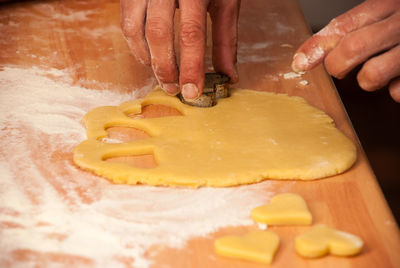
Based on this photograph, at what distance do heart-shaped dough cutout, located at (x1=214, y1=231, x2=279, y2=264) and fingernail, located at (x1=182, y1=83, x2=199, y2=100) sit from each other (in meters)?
0.53

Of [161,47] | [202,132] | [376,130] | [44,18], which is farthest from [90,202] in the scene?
[376,130]

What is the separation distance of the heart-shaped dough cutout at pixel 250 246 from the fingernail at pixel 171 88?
1.97 feet

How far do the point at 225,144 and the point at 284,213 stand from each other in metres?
0.32

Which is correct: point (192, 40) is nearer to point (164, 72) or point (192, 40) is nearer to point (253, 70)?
point (164, 72)

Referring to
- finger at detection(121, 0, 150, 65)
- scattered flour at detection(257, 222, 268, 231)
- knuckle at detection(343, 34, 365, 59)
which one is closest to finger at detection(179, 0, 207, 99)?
finger at detection(121, 0, 150, 65)

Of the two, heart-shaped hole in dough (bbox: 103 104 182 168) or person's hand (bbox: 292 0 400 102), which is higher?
person's hand (bbox: 292 0 400 102)

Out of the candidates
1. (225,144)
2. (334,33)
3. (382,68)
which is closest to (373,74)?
(382,68)

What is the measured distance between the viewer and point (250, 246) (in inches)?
39.6

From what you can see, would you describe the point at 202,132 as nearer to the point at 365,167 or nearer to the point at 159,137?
the point at 159,137

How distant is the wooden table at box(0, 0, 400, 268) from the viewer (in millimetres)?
1017

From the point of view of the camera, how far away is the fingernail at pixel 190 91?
1.44 m

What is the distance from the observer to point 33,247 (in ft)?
3.33

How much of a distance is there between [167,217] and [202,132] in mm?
349

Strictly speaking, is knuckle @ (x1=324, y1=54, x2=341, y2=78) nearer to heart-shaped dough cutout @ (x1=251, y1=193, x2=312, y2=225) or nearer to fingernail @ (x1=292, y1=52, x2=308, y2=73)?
fingernail @ (x1=292, y1=52, x2=308, y2=73)
